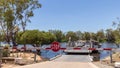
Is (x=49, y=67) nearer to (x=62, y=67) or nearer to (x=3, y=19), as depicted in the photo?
(x=62, y=67)

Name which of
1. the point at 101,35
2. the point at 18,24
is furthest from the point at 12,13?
the point at 101,35

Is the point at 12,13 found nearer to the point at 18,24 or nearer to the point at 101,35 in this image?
the point at 18,24

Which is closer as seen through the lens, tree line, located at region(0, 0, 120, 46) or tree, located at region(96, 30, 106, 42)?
tree line, located at region(0, 0, 120, 46)

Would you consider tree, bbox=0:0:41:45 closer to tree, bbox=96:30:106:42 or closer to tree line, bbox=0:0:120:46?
tree line, bbox=0:0:120:46

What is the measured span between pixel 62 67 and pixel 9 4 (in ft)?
86.6

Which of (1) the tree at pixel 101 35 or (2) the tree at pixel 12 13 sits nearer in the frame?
(2) the tree at pixel 12 13

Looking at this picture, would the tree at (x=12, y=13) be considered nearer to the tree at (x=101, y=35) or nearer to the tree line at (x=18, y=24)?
the tree line at (x=18, y=24)

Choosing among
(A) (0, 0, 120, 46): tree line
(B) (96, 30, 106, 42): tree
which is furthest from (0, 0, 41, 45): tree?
(B) (96, 30, 106, 42): tree

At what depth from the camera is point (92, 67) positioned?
76.6ft

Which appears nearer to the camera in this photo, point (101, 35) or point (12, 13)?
point (12, 13)

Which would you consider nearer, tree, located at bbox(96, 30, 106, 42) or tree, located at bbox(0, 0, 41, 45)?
tree, located at bbox(0, 0, 41, 45)

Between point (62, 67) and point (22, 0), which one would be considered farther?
point (22, 0)

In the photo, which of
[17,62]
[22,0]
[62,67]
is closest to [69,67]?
[62,67]

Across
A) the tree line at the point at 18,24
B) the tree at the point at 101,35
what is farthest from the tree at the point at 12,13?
the tree at the point at 101,35
